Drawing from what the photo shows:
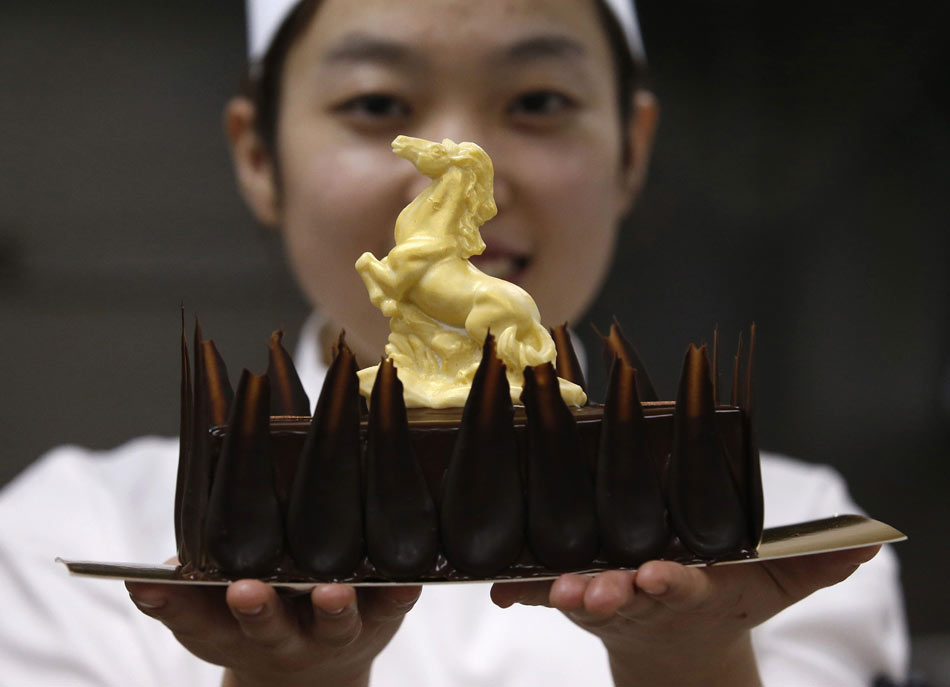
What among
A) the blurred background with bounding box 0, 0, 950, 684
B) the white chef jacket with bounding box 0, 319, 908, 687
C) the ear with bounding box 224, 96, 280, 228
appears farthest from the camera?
the blurred background with bounding box 0, 0, 950, 684

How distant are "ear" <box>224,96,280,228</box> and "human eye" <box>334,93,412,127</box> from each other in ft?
0.97

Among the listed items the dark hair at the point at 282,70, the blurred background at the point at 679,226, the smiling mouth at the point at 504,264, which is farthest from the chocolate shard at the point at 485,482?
the blurred background at the point at 679,226

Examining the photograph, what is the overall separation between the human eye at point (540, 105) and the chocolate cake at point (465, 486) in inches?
24.8

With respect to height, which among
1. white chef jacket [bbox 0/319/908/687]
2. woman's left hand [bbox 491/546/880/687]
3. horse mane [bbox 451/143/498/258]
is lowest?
white chef jacket [bbox 0/319/908/687]

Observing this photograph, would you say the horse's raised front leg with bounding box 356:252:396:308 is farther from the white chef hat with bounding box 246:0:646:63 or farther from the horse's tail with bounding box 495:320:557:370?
the white chef hat with bounding box 246:0:646:63

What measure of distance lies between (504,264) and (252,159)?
23.3 inches

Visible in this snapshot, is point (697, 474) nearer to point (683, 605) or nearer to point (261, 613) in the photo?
point (683, 605)

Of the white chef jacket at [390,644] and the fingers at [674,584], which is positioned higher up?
the fingers at [674,584]

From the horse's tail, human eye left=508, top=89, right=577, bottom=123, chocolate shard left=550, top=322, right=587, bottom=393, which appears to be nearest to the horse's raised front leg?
the horse's tail

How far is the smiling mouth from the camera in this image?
1.34 meters

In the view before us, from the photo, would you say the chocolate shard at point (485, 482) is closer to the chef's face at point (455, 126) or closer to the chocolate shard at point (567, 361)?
the chocolate shard at point (567, 361)

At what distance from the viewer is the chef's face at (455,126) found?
1.32m

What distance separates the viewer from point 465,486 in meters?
0.83

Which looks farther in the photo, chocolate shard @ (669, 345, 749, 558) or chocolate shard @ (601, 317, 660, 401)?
chocolate shard @ (601, 317, 660, 401)
